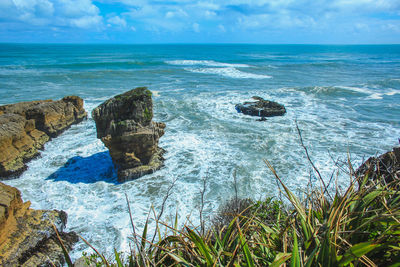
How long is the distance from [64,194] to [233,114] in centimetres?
1340

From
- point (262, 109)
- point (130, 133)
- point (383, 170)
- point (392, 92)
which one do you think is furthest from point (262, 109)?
point (392, 92)

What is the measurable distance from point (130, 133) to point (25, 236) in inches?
193

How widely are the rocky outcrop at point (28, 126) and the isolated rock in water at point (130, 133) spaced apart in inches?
147

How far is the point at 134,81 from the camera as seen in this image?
34000 millimetres

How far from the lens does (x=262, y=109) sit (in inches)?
765

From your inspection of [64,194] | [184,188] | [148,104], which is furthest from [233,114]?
[64,194]

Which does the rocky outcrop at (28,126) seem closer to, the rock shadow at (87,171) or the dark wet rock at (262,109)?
the rock shadow at (87,171)

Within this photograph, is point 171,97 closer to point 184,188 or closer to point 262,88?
point 262,88

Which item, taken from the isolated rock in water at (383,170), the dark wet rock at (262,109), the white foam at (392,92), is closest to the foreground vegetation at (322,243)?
the isolated rock in water at (383,170)

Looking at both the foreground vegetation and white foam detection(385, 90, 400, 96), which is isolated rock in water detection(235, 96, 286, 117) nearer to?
white foam detection(385, 90, 400, 96)

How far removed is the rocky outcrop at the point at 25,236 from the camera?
570 centimetres

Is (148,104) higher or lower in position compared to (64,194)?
higher

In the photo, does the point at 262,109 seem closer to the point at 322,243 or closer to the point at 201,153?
the point at 201,153

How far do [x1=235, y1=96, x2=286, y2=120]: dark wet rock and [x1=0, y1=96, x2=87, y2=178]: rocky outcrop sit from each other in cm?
1186
